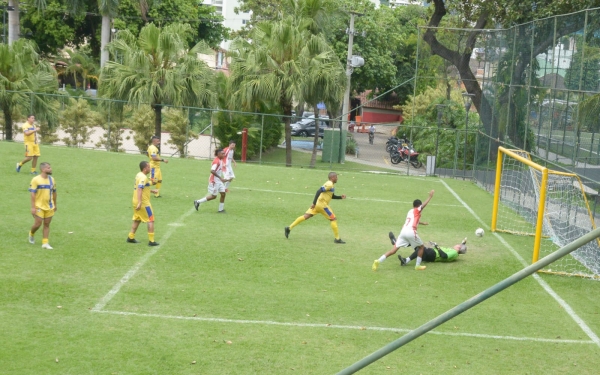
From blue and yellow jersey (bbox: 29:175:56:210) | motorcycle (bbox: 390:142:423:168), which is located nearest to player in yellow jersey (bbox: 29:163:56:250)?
blue and yellow jersey (bbox: 29:175:56:210)

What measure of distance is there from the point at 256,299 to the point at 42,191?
16.1 feet

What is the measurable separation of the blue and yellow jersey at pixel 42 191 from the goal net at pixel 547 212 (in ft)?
32.1

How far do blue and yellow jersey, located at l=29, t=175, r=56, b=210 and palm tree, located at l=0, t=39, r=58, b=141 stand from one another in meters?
20.4

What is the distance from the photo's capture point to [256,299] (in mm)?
12555

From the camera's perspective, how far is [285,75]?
32.5 meters

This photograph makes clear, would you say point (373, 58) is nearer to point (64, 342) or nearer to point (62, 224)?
point (62, 224)

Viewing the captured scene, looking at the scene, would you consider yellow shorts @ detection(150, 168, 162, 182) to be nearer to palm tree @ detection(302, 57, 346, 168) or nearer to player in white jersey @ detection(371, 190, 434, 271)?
player in white jersey @ detection(371, 190, 434, 271)

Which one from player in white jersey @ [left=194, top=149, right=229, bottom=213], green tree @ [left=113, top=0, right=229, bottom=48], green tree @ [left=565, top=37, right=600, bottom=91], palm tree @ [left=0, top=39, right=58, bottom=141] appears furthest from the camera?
green tree @ [left=113, top=0, right=229, bottom=48]

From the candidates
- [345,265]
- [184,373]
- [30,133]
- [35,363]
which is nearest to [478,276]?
[345,265]

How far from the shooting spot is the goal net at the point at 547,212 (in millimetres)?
16094

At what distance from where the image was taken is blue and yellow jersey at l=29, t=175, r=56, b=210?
46.9 ft

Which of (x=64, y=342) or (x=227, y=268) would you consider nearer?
(x=64, y=342)

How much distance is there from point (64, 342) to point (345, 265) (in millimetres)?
6661

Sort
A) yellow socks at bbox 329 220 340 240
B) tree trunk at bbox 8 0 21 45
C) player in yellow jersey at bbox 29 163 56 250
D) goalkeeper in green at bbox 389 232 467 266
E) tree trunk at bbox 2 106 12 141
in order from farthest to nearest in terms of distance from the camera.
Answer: tree trunk at bbox 8 0 21 45, tree trunk at bbox 2 106 12 141, yellow socks at bbox 329 220 340 240, goalkeeper in green at bbox 389 232 467 266, player in yellow jersey at bbox 29 163 56 250
